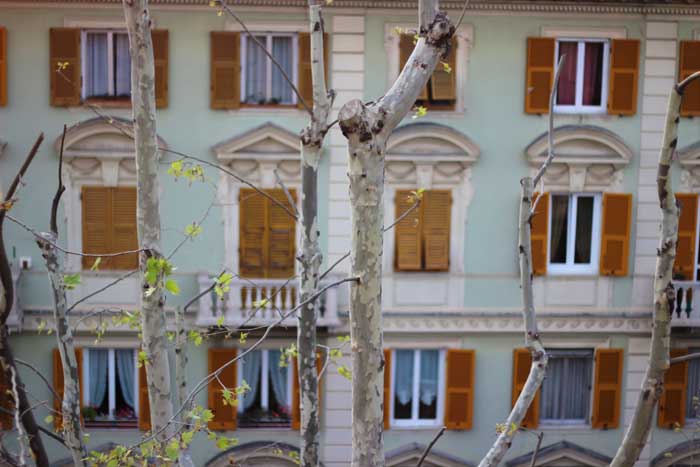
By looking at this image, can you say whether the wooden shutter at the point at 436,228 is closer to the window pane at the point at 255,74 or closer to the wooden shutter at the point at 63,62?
the window pane at the point at 255,74

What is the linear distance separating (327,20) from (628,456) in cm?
1220

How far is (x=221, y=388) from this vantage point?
58.3ft

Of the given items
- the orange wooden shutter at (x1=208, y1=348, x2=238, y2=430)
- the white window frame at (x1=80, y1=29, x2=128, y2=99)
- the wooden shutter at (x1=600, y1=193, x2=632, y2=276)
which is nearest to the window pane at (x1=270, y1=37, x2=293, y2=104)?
the white window frame at (x1=80, y1=29, x2=128, y2=99)

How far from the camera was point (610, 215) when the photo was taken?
59.4 feet

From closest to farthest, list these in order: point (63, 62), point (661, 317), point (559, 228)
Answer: point (661, 317) < point (63, 62) < point (559, 228)

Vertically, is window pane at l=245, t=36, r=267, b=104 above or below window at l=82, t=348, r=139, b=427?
above

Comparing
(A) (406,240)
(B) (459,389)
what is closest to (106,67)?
(A) (406,240)

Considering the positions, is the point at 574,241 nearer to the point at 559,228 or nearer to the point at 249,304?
the point at 559,228

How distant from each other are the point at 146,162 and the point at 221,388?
10286 millimetres

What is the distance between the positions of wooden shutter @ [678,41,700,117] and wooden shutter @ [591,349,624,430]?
492 cm

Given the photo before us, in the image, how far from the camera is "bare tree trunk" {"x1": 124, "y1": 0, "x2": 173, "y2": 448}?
26.2 ft

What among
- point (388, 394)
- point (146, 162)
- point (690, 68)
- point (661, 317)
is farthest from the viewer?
point (388, 394)

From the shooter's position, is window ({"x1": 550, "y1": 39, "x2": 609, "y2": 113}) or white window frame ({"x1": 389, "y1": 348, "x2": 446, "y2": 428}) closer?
window ({"x1": 550, "y1": 39, "x2": 609, "y2": 113})

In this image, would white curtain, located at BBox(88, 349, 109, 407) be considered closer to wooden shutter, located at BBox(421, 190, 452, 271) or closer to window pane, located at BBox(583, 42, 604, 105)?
wooden shutter, located at BBox(421, 190, 452, 271)
